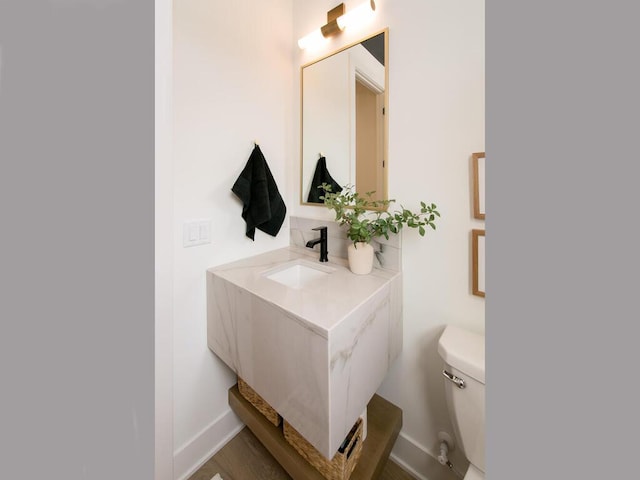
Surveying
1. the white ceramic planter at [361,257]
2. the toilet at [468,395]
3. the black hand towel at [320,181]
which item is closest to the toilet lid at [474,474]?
the toilet at [468,395]

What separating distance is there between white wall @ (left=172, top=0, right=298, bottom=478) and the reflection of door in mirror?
A: 515mm

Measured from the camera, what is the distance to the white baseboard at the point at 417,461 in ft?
3.59

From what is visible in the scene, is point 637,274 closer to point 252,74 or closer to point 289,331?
point 289,331

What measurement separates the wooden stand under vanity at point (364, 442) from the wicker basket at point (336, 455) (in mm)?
25

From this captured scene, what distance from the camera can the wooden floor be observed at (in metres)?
1.18

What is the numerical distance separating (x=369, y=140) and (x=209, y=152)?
74 centimetres

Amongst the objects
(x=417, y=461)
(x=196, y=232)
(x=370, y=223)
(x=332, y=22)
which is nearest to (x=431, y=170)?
(x=370, y=223)

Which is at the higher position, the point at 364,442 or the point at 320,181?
the point at 320,181

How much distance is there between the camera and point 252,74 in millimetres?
1342

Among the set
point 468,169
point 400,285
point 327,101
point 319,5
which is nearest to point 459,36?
point 468,169

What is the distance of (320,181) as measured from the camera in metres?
1.47

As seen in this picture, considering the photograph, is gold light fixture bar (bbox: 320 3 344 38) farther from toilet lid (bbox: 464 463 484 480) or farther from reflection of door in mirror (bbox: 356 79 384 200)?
toilet lid (bbox: 464 463 484 480)

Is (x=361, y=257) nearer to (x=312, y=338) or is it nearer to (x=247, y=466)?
(x=312, y=338)

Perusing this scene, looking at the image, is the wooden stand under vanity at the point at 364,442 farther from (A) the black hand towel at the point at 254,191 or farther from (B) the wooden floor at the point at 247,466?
(A) the black hand towel at the point at 254,191
